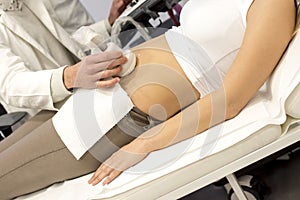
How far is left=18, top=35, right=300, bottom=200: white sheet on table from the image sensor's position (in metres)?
1.07

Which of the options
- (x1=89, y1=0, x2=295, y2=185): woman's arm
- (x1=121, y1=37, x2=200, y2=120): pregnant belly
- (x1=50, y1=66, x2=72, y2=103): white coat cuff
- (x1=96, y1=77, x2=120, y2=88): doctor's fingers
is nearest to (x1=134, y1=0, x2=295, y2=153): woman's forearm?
(x1=89, y1=0, x2=295, y2=185): woman's arm

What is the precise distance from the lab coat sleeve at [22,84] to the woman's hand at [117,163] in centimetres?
41

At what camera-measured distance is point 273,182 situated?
1.65 m

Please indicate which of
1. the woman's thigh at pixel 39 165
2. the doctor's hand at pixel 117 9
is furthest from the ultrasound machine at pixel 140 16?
the woman's thigh at pixel 39 165

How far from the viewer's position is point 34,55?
1.74 metres

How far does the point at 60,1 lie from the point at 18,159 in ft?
2.97

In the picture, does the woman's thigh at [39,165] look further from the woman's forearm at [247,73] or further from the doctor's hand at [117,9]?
the doctor's hand at [117,9]

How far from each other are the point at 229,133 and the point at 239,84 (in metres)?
0.13

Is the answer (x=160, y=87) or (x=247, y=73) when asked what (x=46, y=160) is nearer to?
(x=160, y=87)

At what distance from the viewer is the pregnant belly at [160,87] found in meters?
1.27

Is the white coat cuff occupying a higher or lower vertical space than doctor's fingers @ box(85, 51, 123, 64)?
lower

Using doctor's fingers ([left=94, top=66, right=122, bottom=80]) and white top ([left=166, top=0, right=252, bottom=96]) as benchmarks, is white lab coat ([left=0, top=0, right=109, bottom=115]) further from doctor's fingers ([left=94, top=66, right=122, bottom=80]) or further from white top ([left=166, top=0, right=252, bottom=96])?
white top ([left=166, top=0, right=252, bottom=96])

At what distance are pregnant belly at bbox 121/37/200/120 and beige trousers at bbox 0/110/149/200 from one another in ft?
0.16

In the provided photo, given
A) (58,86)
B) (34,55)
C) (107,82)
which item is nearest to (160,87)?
(107,82)
